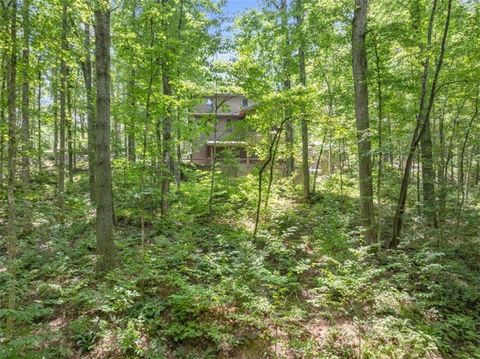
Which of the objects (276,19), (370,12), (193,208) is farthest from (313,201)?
(276,19)

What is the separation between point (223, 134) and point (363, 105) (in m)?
5.34

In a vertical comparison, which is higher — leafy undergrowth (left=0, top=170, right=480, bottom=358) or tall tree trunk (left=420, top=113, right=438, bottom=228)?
tall tree trunk (left=420, top=113, right=438, bottom=228)

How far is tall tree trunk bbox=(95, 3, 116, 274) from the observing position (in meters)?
5.83

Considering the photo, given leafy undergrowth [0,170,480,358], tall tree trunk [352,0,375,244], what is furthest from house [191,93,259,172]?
leafy undergrowth [0,170,480,358]

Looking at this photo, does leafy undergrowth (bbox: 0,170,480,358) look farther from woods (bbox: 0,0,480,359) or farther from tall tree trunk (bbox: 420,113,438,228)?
tall tree trunk (bbox: 420,113,438,228)

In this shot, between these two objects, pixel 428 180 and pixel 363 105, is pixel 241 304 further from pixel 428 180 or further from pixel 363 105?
pixel 428 180

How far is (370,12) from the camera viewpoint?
7.82 metres

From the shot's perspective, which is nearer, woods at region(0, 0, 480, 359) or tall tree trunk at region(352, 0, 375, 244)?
woods at region(0, 0, 480, 359)

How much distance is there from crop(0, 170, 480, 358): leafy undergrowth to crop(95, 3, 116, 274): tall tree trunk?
0.51 meters

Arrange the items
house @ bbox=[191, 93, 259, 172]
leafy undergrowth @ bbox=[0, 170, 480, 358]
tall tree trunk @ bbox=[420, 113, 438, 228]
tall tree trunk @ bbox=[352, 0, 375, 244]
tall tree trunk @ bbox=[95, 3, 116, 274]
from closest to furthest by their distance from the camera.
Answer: leafy undergrowth @ bbox=[0, 170, 480, 358], tall tree trunk @ bbox=[95, 3, 116, 274], tall tree trunk @ bbox=[352, 0, 375, 244], tall tree trunk @ bbox=[420, 113, 438, 228], house @ bbox=[191, 93, 259, 172]

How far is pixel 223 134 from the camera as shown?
11398 mm

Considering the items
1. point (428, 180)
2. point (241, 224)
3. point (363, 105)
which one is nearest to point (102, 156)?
point (241, 224)

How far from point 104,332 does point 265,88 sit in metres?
6.91

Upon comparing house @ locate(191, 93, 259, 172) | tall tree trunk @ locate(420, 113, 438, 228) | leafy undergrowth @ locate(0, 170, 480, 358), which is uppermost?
house @ locate(191, 93, 259, 172)
